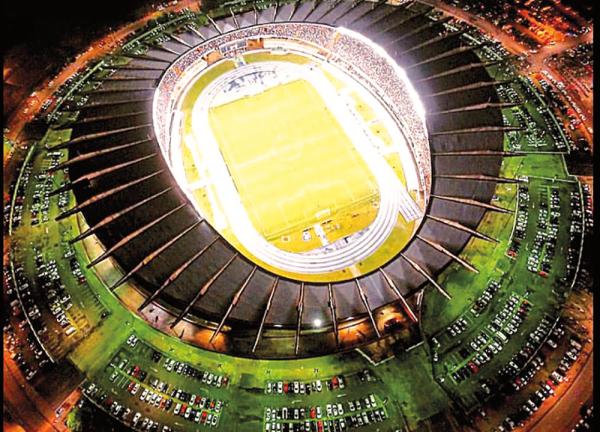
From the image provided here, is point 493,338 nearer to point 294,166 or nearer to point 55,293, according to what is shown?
point 294,166

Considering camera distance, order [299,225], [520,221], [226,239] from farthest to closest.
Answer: [299,225] < [226,239] < [520,221]

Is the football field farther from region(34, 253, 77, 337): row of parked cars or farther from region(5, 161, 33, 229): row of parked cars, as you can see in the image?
region(5, 161, 33, 229): row of parked cars

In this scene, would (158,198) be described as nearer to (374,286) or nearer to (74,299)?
(74,299)

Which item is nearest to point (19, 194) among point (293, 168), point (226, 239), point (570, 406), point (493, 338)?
point (226, 239)

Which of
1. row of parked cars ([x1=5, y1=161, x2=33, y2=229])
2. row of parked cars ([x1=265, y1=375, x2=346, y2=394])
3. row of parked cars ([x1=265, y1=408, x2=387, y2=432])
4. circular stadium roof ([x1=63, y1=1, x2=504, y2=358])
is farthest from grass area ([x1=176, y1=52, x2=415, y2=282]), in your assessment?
row of parked cars ([x1=5, y1=161, x2=33, y2=229])

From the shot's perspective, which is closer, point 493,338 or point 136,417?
point 136,417
